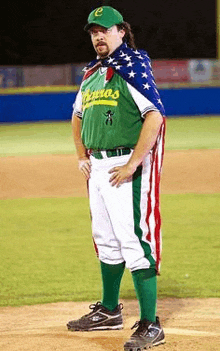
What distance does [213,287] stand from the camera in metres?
5.75

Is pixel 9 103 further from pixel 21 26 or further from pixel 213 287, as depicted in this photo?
pixel 213 287

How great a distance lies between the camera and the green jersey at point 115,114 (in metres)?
4.16

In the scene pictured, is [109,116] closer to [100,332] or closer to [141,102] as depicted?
[141,102]

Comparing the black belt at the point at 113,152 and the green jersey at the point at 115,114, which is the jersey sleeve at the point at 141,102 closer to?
the green jersey at the point at 115,114

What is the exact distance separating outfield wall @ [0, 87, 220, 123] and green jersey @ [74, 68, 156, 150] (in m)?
17.3

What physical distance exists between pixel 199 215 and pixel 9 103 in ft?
44.8

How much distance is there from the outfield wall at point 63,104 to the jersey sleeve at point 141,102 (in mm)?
17414

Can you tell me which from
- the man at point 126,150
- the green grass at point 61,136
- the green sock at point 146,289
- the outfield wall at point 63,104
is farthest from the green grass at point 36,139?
the green sock at point 146,289

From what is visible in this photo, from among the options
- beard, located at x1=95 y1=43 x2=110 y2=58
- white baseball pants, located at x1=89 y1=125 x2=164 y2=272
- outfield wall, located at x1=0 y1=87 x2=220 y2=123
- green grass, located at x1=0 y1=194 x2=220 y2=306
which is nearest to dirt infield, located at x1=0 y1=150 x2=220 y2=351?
green grass, located at x1=0 y1=194 x2=220 y2=306

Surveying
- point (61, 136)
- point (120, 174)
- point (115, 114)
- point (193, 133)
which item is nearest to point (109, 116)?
point (115, 114)

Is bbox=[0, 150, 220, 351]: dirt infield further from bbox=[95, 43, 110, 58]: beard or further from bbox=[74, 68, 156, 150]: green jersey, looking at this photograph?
bbox=[95, 43, 110, 58]: beard

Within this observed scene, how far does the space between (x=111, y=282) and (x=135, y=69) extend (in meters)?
1.22

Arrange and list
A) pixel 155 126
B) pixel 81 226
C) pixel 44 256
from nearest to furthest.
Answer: pixel 155 126 → pixel 44 256 → pixel 81 226

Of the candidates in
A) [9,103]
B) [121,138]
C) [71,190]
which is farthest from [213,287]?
[9,103]
